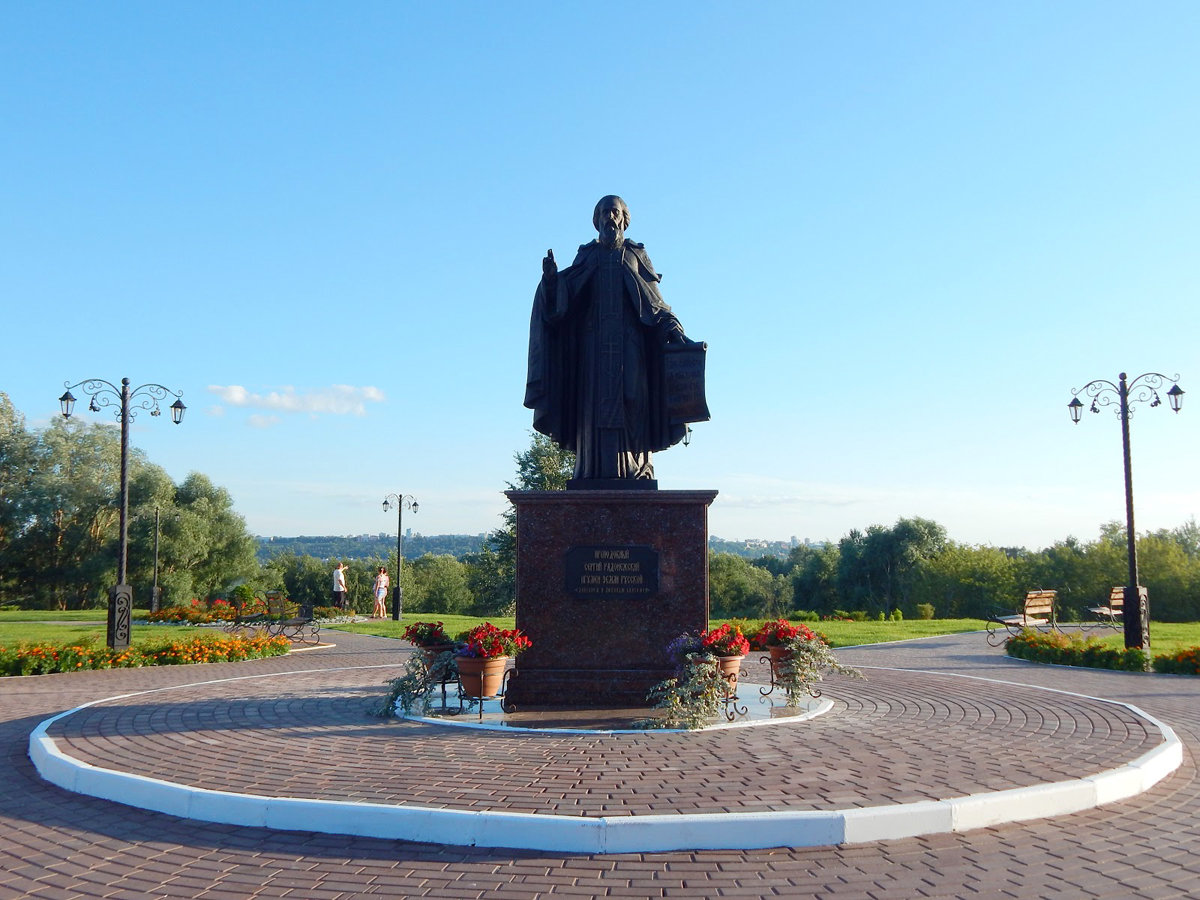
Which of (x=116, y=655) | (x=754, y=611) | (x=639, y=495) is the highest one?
(x=639, y=495)

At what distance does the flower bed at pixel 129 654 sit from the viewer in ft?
45.8

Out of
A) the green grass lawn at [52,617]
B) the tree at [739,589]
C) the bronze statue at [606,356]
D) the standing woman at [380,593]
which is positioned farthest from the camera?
the tree at [739,589]

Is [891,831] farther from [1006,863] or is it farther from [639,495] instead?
[639,495]

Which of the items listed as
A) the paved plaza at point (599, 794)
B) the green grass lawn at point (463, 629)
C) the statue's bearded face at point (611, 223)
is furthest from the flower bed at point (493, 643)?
the green grass lawn at point (463, 629)

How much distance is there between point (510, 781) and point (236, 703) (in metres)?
5.50

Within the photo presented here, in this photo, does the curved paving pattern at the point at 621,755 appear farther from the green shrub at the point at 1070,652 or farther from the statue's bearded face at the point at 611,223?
the statue's bearded face at the point at 611,223

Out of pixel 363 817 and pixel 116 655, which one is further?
pixel 116 655

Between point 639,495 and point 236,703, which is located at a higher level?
point 639,495

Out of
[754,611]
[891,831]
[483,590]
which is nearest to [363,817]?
[891,831]

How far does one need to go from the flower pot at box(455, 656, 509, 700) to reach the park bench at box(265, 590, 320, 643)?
11496 millimetres

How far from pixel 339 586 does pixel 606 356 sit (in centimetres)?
2405

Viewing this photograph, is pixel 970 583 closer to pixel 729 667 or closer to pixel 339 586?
pixel 339 586

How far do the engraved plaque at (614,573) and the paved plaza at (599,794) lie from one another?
1666 mm

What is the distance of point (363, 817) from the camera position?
5422mm
